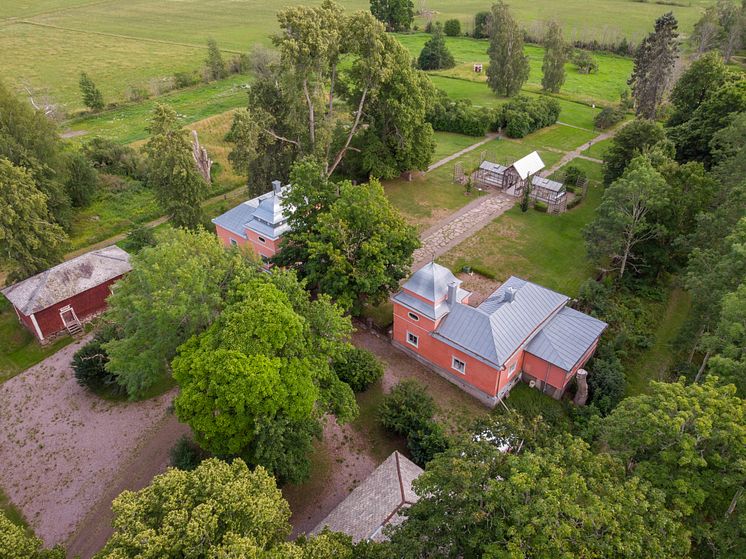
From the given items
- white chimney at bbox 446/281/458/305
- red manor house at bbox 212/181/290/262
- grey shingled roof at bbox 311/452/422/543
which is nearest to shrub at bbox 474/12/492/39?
red manor house at bbox 212/181/290/262

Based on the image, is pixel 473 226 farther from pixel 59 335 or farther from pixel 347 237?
pixel 59 335

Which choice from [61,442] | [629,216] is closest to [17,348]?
[61,442]

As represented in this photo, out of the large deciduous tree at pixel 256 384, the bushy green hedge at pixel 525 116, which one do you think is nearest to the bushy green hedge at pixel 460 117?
the bushy green hedge at pixel 525 116

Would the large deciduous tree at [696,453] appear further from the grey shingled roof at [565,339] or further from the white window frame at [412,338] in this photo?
the white window frame at [412,338]

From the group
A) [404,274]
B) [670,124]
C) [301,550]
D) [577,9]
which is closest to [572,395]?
[404,274]

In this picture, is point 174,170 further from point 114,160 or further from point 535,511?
point 535,511

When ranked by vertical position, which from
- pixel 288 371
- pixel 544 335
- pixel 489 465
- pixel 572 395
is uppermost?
pixel 489 465
